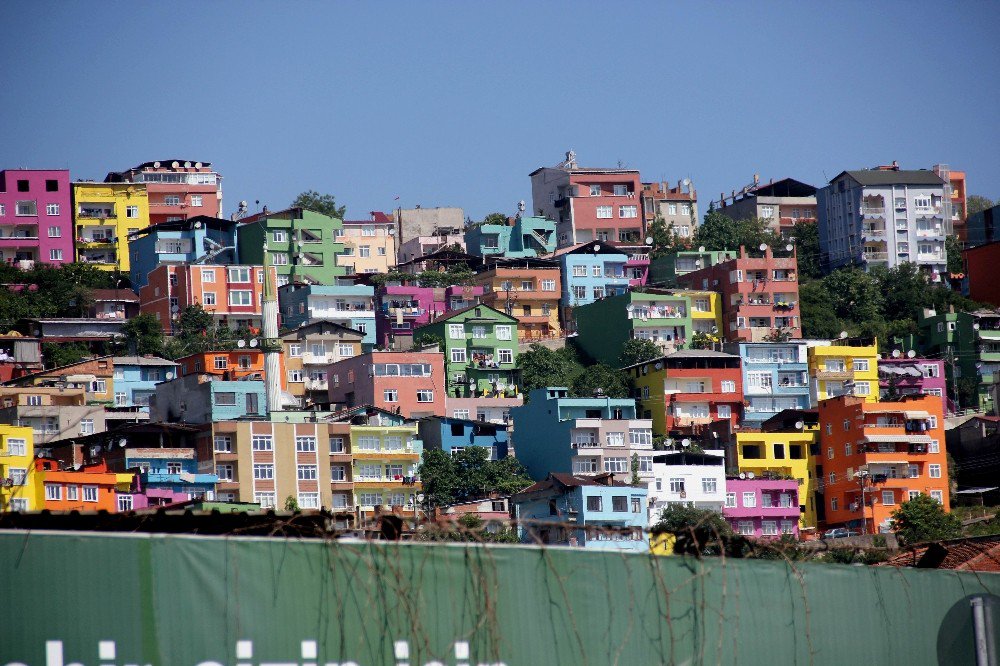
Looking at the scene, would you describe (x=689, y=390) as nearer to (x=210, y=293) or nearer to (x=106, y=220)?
(x=210, y=293)

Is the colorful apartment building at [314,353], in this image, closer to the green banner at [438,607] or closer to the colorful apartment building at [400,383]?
the colorful apartment building at [400,383]

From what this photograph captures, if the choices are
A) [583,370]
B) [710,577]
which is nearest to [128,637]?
[710,577]

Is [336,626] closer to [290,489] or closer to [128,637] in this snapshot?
[128,637]

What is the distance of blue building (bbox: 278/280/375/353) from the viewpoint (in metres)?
75.3

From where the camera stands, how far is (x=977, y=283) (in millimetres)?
86938

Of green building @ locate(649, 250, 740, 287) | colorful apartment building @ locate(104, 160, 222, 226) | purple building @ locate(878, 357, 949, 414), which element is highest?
colorful apartment building @ locate(104, 160, 222, 226)

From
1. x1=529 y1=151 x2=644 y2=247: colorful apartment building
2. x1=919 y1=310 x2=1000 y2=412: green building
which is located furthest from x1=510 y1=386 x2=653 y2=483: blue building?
x1=529 y1=151 x2=644 y2=247: colorful apartment building

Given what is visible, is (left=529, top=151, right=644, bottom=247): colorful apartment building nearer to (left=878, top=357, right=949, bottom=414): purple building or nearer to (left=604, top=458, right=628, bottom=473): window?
(left=878, top=357, right=949, bottom=414): purple building

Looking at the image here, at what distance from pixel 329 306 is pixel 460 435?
51.3 feet

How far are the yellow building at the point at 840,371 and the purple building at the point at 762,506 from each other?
10.7 meters

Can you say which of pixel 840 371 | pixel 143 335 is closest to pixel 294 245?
pixel 143 335

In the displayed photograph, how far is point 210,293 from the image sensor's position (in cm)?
7356

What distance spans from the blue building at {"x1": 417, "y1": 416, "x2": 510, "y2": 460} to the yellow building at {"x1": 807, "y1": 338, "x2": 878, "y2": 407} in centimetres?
1621

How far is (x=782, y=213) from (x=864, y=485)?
37.8 meters
